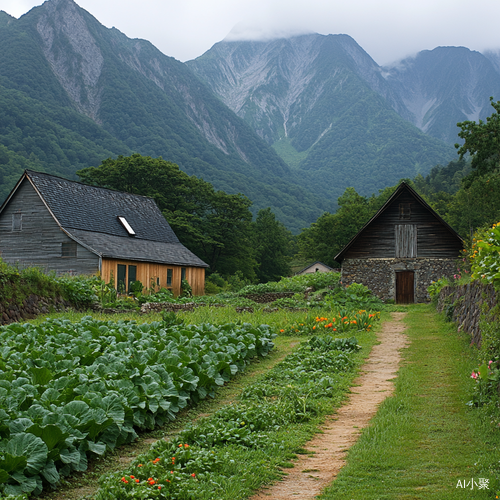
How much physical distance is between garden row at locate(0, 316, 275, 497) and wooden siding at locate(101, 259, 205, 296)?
54.6 ft

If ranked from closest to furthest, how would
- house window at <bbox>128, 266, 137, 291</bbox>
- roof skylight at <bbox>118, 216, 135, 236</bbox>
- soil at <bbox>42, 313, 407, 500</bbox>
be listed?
soil at <bbox>42, 313, 407, 500</bbox> < house window at <bbox>128, 266, 137, 291</bbox> < roof skylight at <bbox>118, 216, 135, 236</bbox>

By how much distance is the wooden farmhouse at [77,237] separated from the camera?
2800cm

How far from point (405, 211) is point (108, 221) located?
18002mm

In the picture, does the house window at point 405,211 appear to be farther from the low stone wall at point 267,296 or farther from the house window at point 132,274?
the house window at point 132,274

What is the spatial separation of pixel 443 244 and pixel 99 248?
1915 centimetres

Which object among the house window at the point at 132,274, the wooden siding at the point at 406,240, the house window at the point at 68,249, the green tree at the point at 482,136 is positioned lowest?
the house window at the point at 132,274

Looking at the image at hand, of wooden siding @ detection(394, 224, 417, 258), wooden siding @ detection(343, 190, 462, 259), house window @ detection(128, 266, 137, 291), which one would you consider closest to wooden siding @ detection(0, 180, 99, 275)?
house window @ detection(128, 266, 137, 291)

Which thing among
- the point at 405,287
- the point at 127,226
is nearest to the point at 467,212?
the point at 405,287

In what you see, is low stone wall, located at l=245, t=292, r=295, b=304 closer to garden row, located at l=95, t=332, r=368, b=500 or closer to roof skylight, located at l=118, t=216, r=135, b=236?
roof skylight, located at l=118, t=216, r=135, b=236

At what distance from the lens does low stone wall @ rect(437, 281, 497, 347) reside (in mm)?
9305

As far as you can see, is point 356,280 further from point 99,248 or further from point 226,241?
point 226,241

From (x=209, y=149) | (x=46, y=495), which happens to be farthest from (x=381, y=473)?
(x=209, y=149)

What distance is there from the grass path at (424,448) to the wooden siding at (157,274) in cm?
2127

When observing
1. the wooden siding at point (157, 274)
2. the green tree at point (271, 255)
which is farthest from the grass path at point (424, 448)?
the green tree at point (271, 255)
